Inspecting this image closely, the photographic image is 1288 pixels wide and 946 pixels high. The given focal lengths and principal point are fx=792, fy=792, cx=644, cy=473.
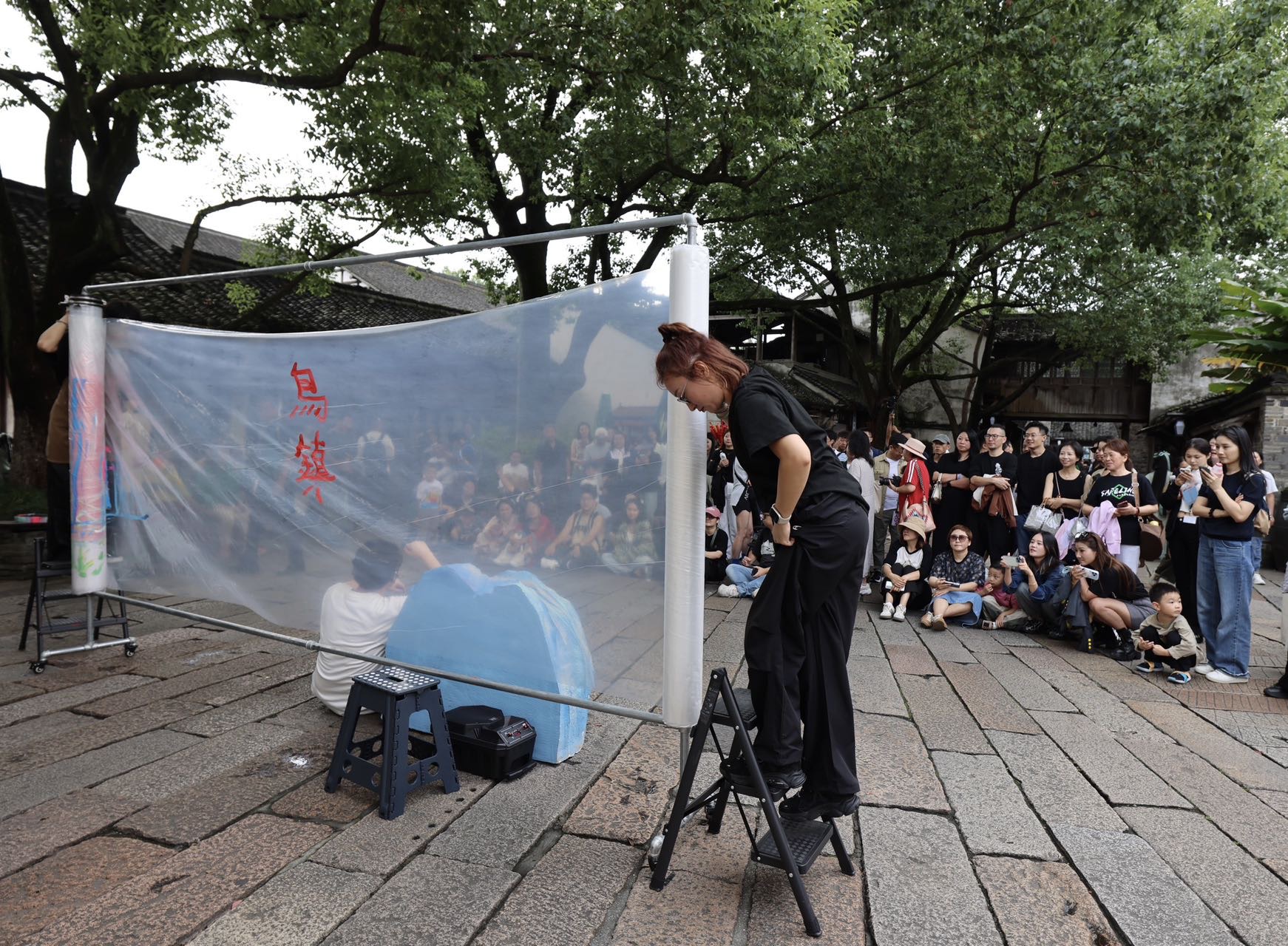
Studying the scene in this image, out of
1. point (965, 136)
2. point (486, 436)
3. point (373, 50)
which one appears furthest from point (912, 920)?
point (965, 136)

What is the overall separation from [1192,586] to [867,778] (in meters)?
4.60

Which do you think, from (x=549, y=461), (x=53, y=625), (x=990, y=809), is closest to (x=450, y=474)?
(x=549, y=461)

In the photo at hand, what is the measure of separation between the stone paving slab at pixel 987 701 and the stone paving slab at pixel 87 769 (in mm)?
3797

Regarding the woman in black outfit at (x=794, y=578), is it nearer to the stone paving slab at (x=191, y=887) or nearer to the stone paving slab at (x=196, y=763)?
the stone paving slab at (x=191, y=887)

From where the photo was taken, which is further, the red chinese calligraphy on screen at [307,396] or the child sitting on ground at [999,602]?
the child sitting on ground at [999,602]

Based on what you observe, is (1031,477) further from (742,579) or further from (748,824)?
(748,824)

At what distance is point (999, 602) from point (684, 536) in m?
4.85

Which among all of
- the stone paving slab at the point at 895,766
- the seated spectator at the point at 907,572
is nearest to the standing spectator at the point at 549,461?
the stone paving slab at the point at 895,766

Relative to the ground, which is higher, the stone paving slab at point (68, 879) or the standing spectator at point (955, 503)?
the standing spectator at point (955, 503)

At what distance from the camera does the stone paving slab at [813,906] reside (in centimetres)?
220

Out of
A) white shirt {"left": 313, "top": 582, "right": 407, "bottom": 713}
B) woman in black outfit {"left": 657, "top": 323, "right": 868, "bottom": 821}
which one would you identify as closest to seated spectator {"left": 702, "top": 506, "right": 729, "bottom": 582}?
white shirt {"left": 313, "top": 582, "right": 407, "bottom": 713}

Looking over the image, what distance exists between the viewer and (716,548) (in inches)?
318

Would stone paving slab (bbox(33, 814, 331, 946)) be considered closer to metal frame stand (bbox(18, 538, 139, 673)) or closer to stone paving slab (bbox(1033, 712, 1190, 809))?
metal frame stand (bbox(18, 538, 139, 673))

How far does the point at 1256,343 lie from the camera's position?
783cm
